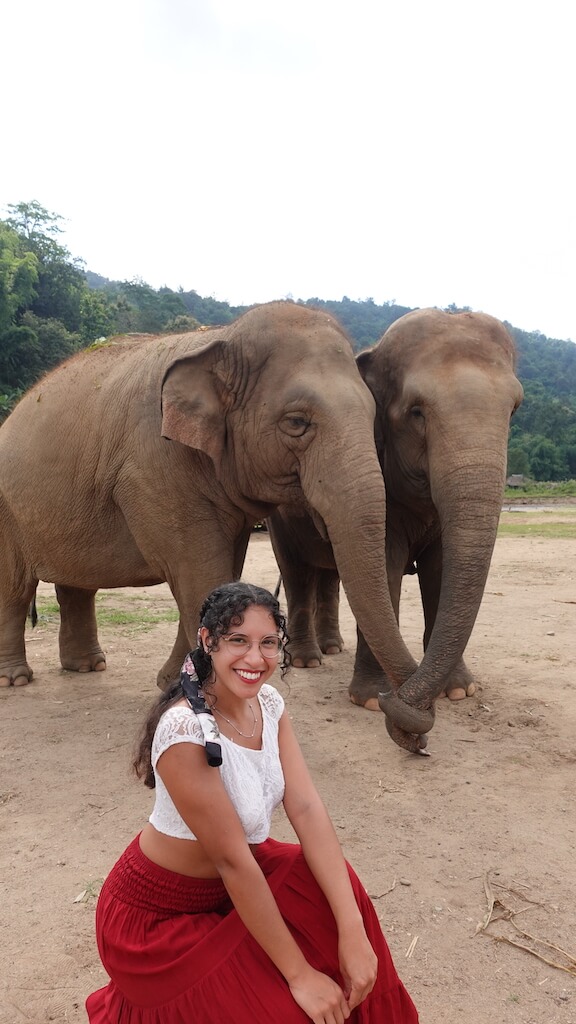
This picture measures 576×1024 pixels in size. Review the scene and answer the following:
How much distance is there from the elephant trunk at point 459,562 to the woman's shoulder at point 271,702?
168 cm

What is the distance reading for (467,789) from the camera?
3996mm

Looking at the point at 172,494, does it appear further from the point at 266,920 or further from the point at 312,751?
the point at 266,920

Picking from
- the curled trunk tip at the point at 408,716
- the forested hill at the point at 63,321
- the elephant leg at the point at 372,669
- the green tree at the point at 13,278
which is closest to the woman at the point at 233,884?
the curled trunk tip at the point at 408,716

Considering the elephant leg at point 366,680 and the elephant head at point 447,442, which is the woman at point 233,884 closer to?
the elephant head at point 447,442

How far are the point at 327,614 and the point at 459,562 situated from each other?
338 cm

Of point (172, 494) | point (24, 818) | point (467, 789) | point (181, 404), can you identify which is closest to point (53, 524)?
point (172, 494)

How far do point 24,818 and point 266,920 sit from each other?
230 centimetres

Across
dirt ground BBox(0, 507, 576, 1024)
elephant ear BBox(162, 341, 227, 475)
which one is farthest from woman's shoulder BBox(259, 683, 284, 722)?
elephant ear BBox(162, 341, 227, 475)

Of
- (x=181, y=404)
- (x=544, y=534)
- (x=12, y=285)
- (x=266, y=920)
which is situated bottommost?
(x=544, y=534)

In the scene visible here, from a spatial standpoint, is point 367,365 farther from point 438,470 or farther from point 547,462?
point 547,462

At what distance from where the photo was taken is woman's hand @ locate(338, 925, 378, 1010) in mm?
1944

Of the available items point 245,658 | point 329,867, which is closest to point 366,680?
point 329,867

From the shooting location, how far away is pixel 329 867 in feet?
6.88

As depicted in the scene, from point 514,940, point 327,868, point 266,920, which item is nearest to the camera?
point 266,920
